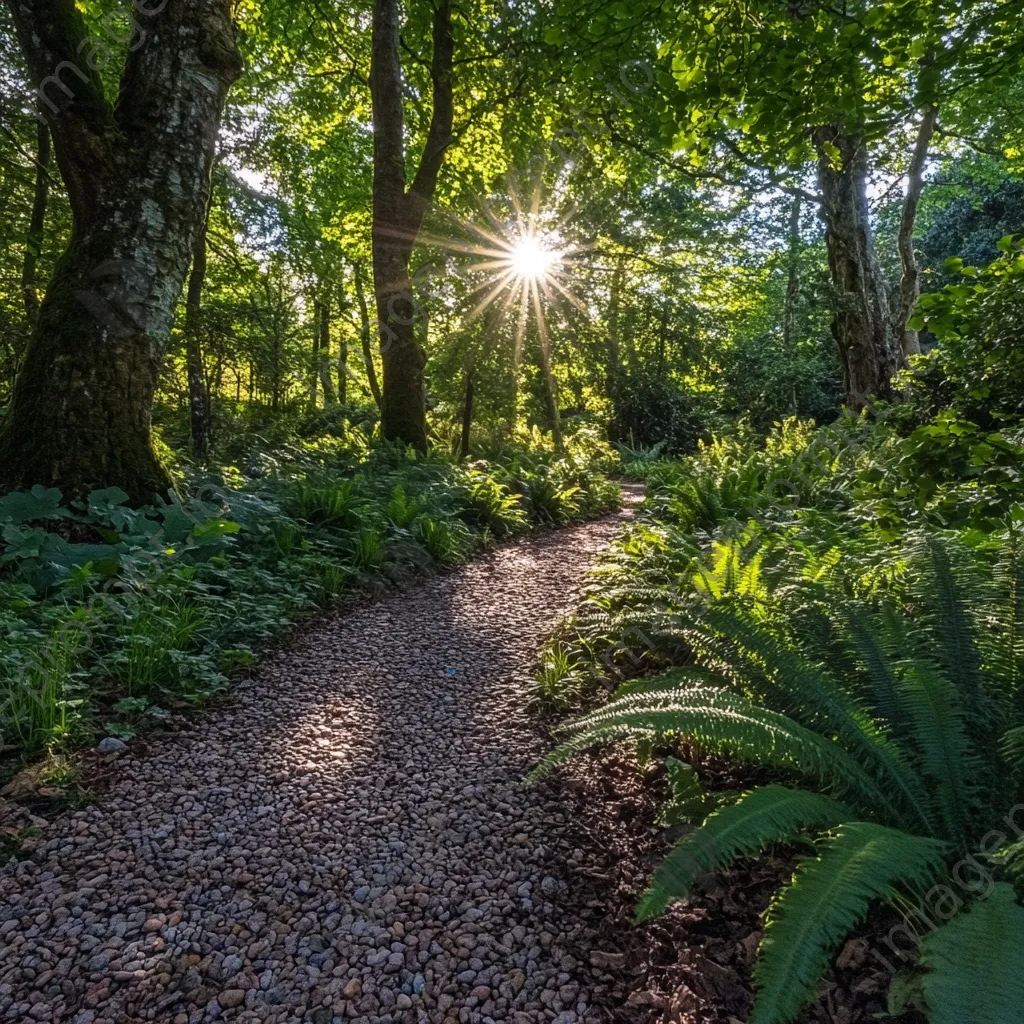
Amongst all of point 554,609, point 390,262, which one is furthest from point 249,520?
point 390,262

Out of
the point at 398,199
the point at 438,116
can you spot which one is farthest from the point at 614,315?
the point at 398,199

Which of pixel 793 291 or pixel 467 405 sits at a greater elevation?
pixel 793 291

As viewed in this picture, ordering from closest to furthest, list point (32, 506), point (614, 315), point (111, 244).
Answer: point (32, 506)
point (111, 244)
point (614, 315)

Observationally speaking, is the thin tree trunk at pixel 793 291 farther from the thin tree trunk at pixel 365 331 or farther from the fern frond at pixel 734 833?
the fern frond at pixel 734 833

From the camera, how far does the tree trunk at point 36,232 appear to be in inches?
243

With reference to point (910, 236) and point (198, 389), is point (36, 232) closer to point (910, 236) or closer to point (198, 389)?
point (198, 389)

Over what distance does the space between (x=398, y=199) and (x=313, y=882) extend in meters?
9.24

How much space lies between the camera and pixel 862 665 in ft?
6.93

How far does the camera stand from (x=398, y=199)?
898 cm

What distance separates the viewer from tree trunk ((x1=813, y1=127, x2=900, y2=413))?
909cm

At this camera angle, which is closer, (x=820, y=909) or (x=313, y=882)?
(x=820, y=909)

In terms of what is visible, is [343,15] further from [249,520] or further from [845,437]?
[845,437]

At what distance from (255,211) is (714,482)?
26.4ft

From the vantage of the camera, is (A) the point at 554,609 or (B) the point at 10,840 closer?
(B) the point at 10,840
